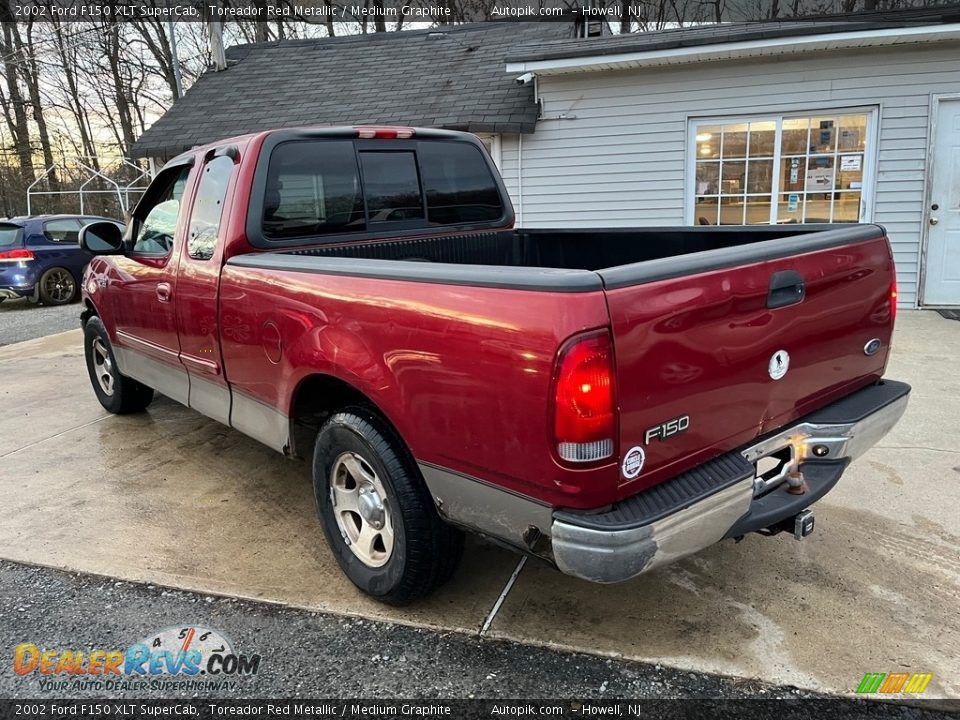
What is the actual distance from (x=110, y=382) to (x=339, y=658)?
12.4 ft

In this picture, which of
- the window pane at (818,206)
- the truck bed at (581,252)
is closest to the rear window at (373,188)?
the truck bed at (581,252)

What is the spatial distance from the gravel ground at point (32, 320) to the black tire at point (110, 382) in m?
4.84

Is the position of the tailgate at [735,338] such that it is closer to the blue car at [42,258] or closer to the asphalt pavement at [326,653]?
the asphalt pavement at [326,653]

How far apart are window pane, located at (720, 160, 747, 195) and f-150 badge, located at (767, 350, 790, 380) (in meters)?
7.43

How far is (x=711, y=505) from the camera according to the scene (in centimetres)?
216

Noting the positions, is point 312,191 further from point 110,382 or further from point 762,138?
point 762,138

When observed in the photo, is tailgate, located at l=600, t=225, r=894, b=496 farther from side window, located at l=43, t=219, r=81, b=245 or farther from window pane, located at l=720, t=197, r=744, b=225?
side window, located at l=43, t=219, r=81, b=245

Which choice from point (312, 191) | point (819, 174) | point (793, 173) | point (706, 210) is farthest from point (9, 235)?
point (819, 174)

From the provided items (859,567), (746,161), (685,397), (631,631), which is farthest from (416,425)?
(746,161)

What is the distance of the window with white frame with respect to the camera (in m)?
Result: 8.66

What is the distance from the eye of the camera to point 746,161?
9.09m

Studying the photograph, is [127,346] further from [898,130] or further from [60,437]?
[898,130]

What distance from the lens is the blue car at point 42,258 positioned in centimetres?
1198

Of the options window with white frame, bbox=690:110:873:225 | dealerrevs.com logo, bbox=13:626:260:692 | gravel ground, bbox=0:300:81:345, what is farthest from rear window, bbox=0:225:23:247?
Result: dealerrevs.com logo, bbox=13:626:260:692
